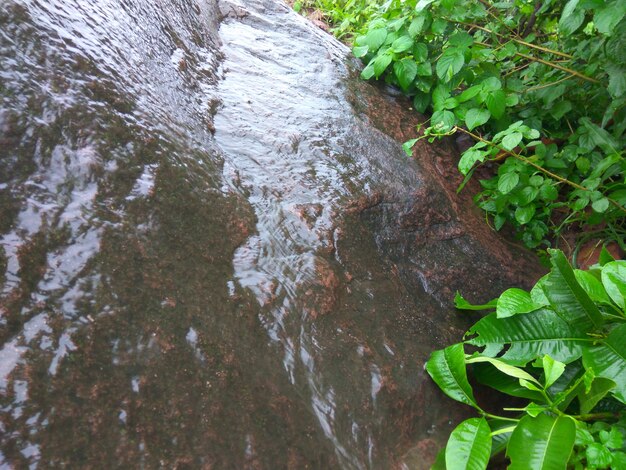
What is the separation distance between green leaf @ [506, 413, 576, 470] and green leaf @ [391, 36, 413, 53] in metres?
2.12

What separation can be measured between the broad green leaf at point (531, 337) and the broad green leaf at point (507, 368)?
0.05m

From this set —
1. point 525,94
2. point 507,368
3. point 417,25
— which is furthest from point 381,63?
point 507,368

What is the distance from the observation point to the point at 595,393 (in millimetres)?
1454

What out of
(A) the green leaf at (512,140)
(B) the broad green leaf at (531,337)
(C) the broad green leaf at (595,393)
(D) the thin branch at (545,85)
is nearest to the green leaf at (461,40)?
(D) the thin branch at (545,85)

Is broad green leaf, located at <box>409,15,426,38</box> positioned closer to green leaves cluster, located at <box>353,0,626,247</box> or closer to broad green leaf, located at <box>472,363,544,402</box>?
green leaves cluster, located at <box>353,0,626,247</box>

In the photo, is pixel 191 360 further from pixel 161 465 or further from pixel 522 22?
pixel 522 22

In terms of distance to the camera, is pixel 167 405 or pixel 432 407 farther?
pixel 432 407

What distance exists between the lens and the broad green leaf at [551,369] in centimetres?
144

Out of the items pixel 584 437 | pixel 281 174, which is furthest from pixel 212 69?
pixel 584 437

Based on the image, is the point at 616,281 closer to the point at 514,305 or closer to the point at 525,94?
the point at 514,305

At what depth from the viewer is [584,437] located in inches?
53.7

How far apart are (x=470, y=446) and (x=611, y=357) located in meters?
0.56

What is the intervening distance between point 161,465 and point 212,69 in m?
2.02

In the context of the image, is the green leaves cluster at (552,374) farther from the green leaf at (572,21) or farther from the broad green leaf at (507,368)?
the green leaf at (572,21)
